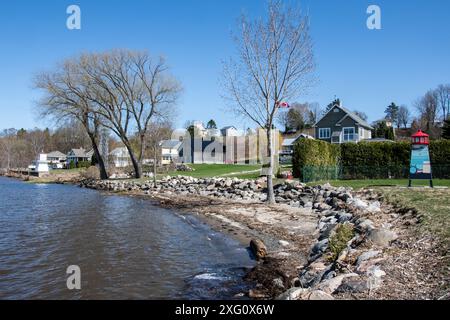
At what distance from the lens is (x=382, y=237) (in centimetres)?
787

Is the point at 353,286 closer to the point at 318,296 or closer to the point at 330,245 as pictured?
the point at 318,296

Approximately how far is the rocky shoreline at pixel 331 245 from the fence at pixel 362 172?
4675mm

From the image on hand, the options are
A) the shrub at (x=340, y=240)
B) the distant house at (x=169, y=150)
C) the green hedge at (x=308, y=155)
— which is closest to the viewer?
the shrub at (x=340, y=240)

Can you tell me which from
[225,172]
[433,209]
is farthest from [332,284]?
[225,172]

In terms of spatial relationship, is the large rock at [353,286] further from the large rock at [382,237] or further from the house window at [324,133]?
the house window at [324,133]

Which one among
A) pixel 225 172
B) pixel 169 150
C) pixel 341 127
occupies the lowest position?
pixel 225 172

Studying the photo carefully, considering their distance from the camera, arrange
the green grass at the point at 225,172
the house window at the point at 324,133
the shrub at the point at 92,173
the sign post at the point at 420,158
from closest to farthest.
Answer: the sign post at the point at 420,158, the green grass at the point at 225,172, the shrub at the point at 92,173, the house window at the point at 324,133

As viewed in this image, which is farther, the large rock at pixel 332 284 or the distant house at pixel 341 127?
the distant house at pixel 341 127

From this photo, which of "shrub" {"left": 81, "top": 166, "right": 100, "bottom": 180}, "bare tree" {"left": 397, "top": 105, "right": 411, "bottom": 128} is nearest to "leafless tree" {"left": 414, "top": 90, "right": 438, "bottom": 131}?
"bare tree" {"left": 397, "top": 105, "right": 411, "bottom": 128}

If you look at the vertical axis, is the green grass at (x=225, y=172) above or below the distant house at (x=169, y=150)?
below

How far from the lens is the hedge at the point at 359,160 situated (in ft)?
85.3

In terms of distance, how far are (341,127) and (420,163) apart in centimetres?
3866

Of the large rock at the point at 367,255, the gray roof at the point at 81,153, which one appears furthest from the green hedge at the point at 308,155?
the gray roof at the point at 81,153

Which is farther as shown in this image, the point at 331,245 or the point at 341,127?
the point at 341,127
